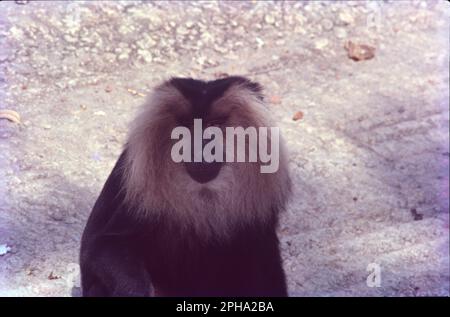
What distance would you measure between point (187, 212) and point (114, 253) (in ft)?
1.14

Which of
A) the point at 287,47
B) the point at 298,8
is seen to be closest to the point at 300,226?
the point at 287,47

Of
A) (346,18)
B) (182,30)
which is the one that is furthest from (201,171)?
(346,18)

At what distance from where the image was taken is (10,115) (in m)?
5.33

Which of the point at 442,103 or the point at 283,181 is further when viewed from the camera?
the point at 442,103

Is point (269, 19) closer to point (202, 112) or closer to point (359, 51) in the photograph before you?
Result: point (359, 51)

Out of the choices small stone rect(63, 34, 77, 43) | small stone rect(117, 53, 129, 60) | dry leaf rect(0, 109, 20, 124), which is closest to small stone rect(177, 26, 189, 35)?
small stone rect(117, 53, 129, 60)

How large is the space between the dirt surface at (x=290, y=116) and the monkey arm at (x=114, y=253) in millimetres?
696

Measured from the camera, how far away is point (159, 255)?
132 inches

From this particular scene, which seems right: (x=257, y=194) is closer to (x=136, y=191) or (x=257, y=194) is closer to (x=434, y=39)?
(x=136, y=191)

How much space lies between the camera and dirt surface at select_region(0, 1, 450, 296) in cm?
434

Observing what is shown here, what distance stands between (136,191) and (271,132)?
0.63 m

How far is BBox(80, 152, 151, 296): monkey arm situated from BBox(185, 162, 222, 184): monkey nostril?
1.03ft
